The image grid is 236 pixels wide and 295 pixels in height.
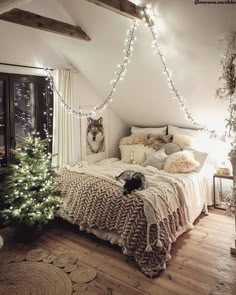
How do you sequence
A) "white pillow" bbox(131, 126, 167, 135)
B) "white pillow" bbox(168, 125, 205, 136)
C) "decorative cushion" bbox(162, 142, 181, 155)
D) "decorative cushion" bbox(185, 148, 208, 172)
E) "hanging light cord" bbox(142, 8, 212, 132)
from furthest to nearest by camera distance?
1. "white pillow" bbox(131, 126, 167, 135)
2. "white pillow" bbox(168, 125, 205, 136)
3. "decorative cushion" bbox(162, 142, 181, 155)
4. "decorative cushion" bbox(185, 148, 208, 172)
5. "hanging light cord" bbox(142, 8, 212, 132)

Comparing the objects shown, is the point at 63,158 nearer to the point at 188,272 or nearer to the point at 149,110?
the point at 149,110

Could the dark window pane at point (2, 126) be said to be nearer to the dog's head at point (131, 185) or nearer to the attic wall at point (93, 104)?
the attic wall at point (93, 104)

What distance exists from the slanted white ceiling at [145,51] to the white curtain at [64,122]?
245mm

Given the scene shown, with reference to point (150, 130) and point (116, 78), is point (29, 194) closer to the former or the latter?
point (116, 78)

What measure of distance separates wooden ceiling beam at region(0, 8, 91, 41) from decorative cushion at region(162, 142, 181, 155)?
189cm

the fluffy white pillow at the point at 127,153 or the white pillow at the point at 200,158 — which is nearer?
the white pillow at the point at 200,158

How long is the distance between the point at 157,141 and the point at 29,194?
216 cm

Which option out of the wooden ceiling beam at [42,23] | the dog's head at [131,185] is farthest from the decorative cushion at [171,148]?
the wooden ceiling beam at [42,23]

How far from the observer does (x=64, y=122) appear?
3.91 meters

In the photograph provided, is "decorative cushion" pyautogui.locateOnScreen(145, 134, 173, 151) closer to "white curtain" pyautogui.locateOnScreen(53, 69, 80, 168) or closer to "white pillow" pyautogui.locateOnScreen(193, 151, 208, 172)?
"white pillow" pyautogui.locateOnScreen(193, 151, 208, 172)

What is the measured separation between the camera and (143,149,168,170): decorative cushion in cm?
383

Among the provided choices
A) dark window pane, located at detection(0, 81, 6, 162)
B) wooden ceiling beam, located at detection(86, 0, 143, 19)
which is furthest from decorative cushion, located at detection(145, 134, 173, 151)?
dark window pane, located at detection(0, 81, 6, 162)

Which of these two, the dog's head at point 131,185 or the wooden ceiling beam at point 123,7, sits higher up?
the wooden ceiling beam at point 123,7

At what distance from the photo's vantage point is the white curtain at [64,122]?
3859 millimetres
